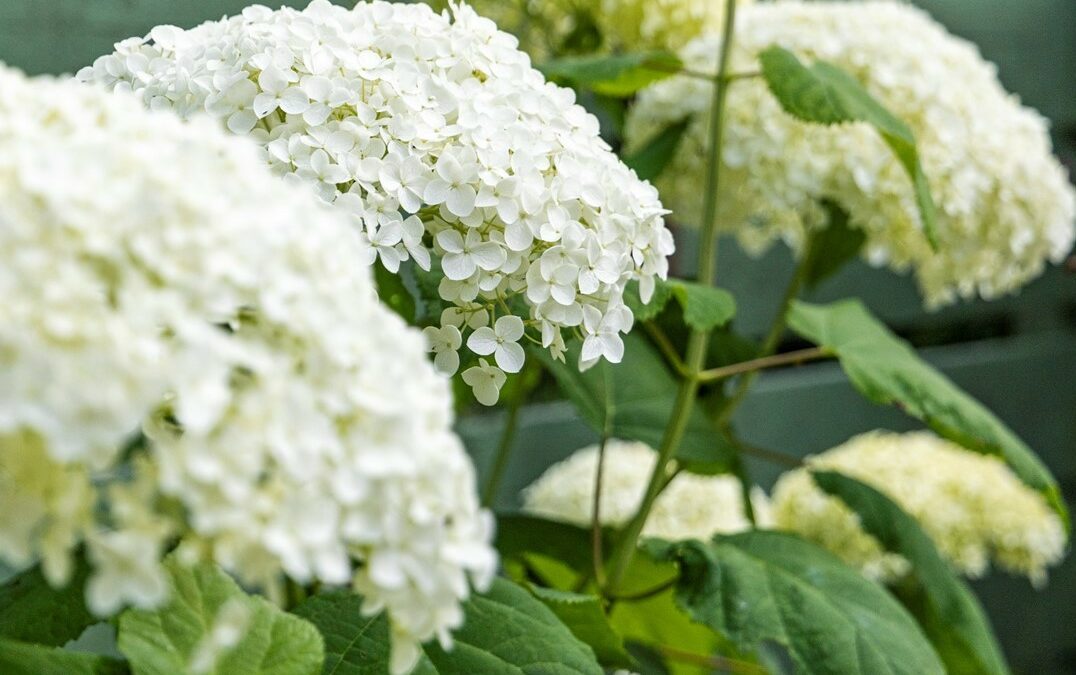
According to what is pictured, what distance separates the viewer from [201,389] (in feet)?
0.94

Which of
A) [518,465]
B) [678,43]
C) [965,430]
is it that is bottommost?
[518,465]

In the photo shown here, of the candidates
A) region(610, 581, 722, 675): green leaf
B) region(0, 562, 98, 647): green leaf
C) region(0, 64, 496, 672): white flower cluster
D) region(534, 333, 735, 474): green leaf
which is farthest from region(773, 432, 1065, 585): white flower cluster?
region(0, 64, 496, 672): white flower cluster

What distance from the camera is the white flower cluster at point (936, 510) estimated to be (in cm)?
119

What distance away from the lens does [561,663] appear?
1.65 feet

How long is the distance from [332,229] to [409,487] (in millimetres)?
76

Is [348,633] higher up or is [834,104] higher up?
[834,104]

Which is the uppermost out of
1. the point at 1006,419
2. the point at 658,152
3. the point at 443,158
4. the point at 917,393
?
the point at 443,158

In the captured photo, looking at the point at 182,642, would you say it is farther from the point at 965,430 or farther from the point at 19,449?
the point at 965,430

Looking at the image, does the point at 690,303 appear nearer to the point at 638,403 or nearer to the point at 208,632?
the point at 638,403

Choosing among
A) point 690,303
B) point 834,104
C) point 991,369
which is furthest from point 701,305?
point 991,369

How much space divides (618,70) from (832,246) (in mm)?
242

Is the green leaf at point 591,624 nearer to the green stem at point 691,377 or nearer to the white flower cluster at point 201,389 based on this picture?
the green stem at point 691,377

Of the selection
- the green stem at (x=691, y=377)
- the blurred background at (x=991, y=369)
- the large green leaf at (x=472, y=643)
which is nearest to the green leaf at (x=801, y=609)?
the green stem at (x=691, y=377)

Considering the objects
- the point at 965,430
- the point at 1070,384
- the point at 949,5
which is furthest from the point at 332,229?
the point at 1070,384
